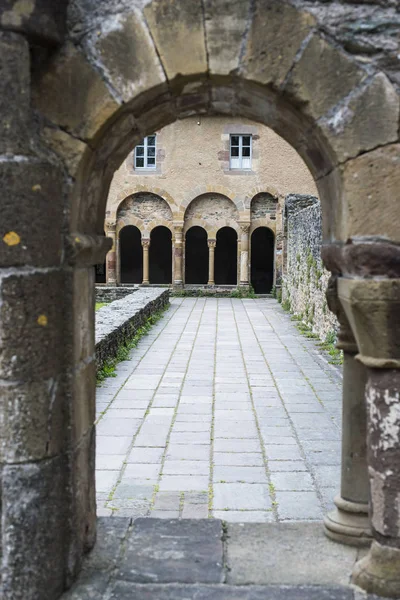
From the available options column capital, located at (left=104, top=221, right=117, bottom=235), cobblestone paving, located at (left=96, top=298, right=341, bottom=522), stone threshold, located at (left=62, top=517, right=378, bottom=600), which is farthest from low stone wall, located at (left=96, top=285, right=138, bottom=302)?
stone threshold, located at (left=62, top=517, right=378, bottom=600)

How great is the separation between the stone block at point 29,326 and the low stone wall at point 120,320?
5170 mm

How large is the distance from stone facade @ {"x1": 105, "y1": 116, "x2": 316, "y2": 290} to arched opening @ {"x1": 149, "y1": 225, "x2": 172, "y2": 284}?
275cm

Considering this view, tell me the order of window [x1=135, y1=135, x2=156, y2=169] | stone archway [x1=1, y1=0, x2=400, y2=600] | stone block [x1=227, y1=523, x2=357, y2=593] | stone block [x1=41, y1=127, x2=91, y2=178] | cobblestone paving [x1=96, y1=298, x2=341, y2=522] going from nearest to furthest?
stone archway [x1=1, y1=0, x2=400, y2=600], stone block [x1=41, y1=127, x2=91, y2=178], stone block [x1=227, y1=523, x2=357, y2=593], cobblestone paving [x1=96, y1=298, x2=341, y2=522], window [x1=135, y1=135, x2=156, y2=169]

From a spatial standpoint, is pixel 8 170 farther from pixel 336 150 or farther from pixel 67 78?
pixel 336 150

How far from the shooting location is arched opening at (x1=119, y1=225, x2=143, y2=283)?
24378mm

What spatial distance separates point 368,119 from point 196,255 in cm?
2206

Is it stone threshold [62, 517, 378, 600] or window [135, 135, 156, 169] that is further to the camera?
window [135, 135, 156, 169]

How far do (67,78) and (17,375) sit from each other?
1172 millimetres

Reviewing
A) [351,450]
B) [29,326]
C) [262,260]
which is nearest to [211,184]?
[262,260]

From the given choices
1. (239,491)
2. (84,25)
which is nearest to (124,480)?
(239,491)

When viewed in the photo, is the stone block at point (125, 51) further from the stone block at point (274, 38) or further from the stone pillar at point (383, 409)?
the stone pillar at point (383, 409)

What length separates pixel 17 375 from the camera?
2455mm

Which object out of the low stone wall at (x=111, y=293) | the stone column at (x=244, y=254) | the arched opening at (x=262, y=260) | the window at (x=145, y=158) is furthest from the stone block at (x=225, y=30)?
the arched opening at (x=262, y=260)

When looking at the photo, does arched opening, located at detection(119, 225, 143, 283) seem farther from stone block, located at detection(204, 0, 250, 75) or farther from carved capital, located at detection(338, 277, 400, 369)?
carved capital, located at detection(338, 277, 400, 369)
